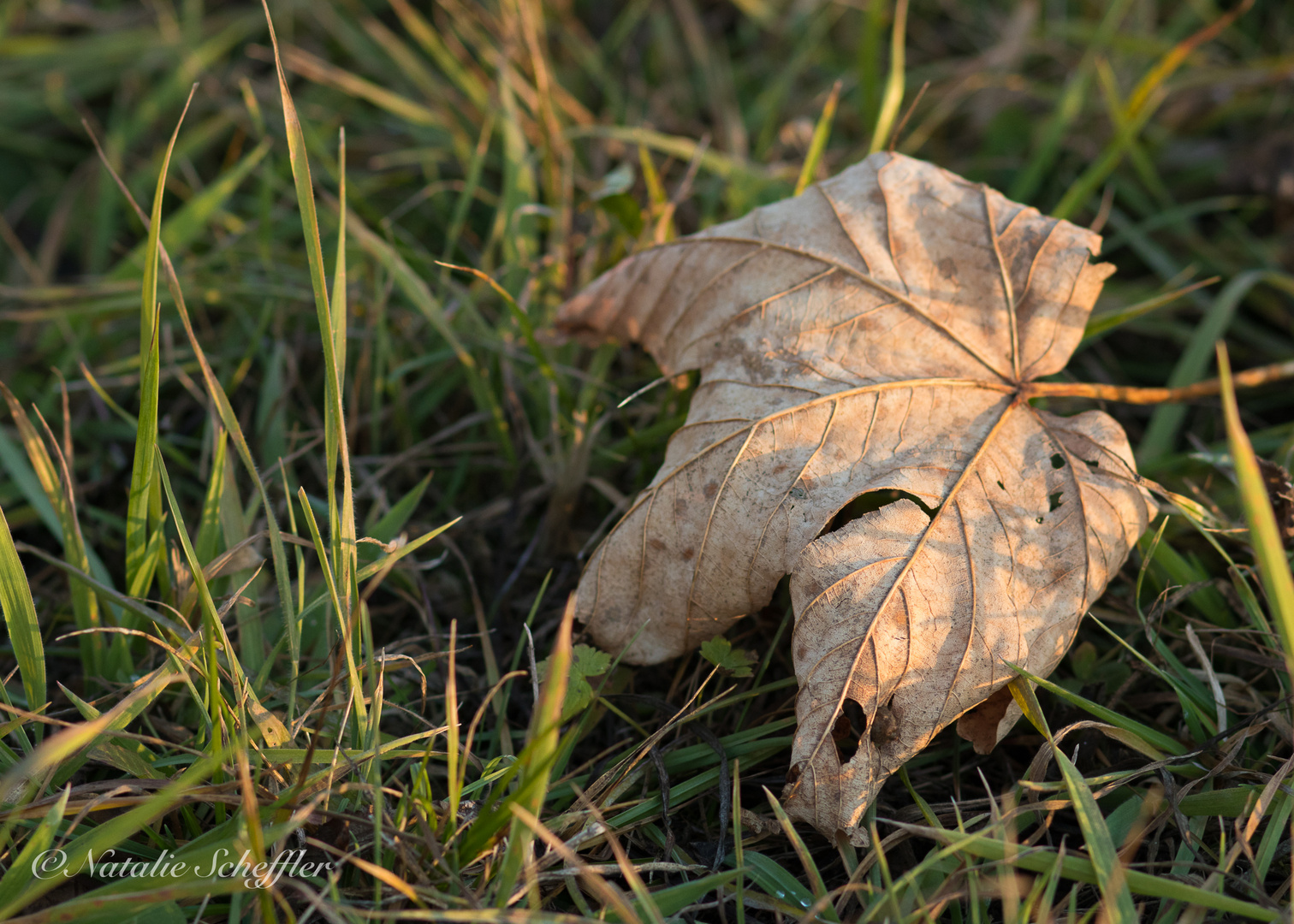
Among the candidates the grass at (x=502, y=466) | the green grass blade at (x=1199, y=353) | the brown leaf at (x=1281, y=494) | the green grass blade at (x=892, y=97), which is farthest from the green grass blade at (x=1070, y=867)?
the green grass blade at (x=892, y=97)

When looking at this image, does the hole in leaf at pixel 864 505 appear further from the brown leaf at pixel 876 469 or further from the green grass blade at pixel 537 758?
the green grass blade at pixel 537 758

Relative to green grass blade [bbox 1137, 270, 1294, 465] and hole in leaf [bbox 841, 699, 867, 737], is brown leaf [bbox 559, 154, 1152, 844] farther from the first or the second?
green grass blade [bbox 1137, 270, 1294, 465]

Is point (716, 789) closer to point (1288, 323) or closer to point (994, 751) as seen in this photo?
point (994, 751)

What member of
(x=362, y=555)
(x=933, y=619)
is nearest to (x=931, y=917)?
(x=933, y=619)

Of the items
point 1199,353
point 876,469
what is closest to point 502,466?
point 876,469

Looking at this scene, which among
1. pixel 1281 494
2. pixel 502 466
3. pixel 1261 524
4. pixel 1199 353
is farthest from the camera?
pixel 1199 353

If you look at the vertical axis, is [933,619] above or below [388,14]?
below

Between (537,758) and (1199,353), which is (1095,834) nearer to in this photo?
(537,758)
